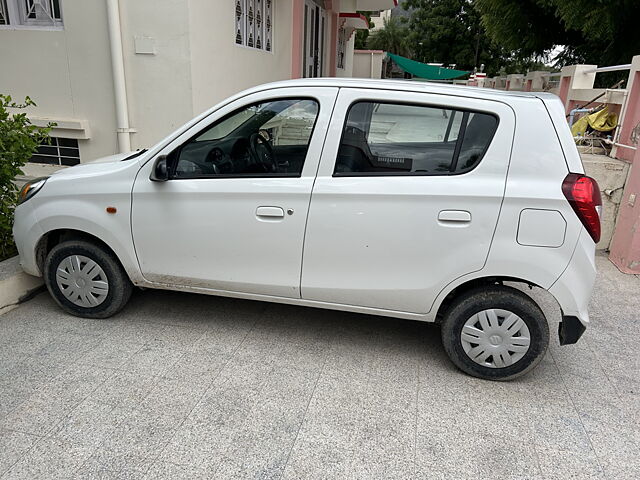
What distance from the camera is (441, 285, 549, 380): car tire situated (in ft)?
10.6

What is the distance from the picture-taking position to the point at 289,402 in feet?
10.2

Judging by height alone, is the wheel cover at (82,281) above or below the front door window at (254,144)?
below

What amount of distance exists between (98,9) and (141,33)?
0.61m

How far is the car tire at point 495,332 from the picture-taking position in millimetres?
3230

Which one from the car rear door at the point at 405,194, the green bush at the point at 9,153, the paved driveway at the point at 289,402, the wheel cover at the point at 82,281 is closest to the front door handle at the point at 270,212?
the car rear door at the point at 405,194

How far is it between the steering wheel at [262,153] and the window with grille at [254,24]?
5.41 metres

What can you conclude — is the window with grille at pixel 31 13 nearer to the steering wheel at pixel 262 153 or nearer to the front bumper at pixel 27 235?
the front bumper at pixel 27 235

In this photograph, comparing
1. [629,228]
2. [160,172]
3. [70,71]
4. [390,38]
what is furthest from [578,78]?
[390,38]

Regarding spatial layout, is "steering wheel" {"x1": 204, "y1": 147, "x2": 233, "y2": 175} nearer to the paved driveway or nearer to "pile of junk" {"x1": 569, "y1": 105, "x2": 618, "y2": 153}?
the paved driveway

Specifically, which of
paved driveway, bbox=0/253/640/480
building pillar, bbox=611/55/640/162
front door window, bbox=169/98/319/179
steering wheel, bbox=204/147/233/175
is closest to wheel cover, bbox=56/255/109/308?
paved driveway, bbox=0/253/640/480

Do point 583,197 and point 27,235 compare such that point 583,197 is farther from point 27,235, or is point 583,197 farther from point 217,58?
point 217,58

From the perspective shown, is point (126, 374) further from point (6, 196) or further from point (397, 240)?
point (6, 196)

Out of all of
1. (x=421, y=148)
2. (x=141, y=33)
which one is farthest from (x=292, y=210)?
(x=141, y=33)

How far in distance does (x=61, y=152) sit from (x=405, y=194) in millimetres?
6180
